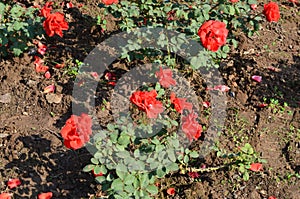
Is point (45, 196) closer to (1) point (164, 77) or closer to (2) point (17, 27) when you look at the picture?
(1) point (164, 77)

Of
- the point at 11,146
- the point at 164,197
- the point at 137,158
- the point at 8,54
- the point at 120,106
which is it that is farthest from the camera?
the point at 8,54

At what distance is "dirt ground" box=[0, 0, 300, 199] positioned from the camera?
9.68 feet

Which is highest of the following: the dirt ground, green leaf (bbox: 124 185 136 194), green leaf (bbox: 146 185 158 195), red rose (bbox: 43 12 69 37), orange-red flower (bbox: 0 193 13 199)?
red rose (bbox: 43 12 69 37)

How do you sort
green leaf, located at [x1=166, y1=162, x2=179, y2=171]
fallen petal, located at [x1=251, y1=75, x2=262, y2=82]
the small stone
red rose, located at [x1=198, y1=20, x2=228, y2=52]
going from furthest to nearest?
fallen petal, located at [x1=251, y1=75, x2=262, y2=82] < the small stone < red rose, located at [x1=198, y1=20, x2=228, y2=52] < green leaf, located at [x1=166, y1=162, x2=179, y2=171]

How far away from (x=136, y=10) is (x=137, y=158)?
1.32 meters

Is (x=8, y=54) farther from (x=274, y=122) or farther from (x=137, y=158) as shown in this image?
(x=274, y=122)

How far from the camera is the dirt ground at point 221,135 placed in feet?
9.68

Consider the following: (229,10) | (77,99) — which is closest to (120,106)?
(77,99)

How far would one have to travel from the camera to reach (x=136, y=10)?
10.5ft

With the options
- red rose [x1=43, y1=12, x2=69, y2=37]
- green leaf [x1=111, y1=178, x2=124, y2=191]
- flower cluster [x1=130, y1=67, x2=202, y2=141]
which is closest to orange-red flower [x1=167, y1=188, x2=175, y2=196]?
flower cluster [x1=130, y1=67, x2=202, y2=141]

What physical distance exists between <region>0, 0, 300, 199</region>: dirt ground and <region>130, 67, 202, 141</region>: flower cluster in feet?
1.77

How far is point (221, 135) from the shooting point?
3.30 meters

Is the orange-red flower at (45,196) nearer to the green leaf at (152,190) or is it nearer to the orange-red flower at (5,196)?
the orange-red flower at (5,196)

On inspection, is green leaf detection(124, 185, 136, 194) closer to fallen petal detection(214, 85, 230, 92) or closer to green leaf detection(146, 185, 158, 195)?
green leaf detection(146, 185, 158, 195)
